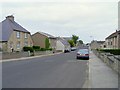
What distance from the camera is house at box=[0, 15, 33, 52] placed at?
171 ft

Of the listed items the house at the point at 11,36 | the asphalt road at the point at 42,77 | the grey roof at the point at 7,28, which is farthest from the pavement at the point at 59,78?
the grey roof at the point at 7,28

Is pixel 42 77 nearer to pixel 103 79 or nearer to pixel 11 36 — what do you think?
pixel 103 79

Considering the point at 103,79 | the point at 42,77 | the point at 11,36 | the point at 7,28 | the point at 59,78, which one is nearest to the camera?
the point at 103,79

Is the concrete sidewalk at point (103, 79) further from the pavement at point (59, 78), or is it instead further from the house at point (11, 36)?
the house at point (11, 36)

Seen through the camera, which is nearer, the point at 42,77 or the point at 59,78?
the point at 59,78

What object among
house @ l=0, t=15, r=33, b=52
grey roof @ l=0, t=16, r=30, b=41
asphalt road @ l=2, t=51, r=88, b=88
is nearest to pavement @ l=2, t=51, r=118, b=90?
asphalt road @ l=2, t=51, r=88, b=88

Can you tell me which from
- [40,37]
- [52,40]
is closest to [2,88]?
[40,37]

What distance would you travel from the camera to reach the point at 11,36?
5400 cm

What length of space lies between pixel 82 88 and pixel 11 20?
170 ft

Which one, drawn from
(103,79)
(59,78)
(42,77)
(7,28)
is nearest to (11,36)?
(7,28)

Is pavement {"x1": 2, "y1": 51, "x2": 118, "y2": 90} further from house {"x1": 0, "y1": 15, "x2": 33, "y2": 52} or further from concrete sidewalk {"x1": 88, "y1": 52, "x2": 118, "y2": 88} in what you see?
house {"x1": 0, "y1": 15, "x2": 33, "y2": 52}

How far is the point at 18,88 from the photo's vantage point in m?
9.36

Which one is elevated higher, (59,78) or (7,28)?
(7,28)

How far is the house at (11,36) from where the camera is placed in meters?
52.1
